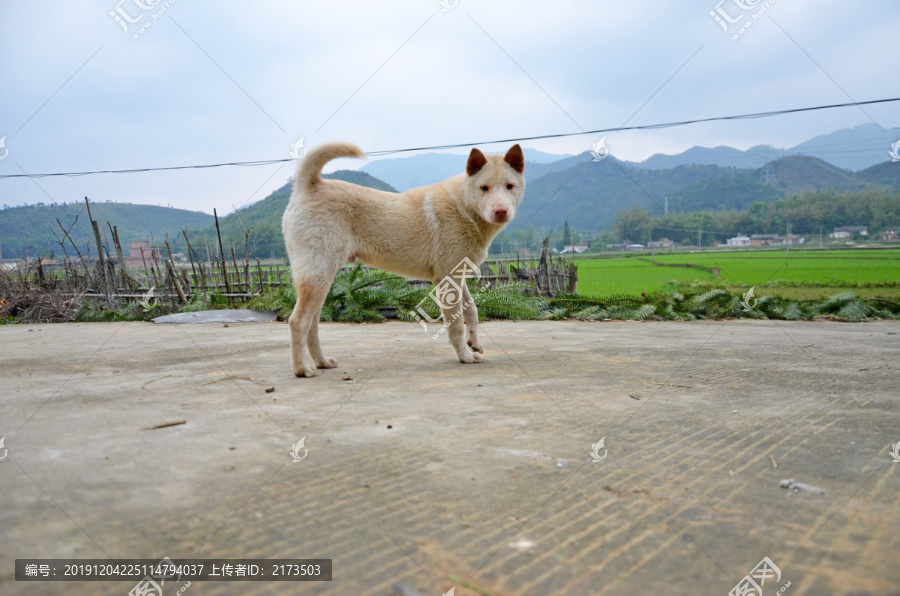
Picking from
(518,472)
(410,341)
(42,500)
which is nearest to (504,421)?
(518,472)

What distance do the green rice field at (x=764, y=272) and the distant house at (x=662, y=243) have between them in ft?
1.07

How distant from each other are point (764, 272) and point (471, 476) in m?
12.8

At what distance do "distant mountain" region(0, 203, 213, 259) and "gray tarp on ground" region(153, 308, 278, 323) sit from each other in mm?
3595

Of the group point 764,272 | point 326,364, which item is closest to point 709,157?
point 764,272

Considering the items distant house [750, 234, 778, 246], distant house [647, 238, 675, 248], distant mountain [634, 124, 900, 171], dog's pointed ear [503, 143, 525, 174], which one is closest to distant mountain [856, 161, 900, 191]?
distant mountain [634, 124, 900, 171]

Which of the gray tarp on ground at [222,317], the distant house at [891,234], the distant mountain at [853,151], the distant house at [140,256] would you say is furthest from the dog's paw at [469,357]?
the distant house at [891,234]

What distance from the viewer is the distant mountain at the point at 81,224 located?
1096 centimetres

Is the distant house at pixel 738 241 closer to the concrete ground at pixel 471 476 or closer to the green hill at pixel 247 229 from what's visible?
the green hill at pixel 247 229

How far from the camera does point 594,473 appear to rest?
6.72 ft

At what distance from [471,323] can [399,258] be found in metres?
0.85

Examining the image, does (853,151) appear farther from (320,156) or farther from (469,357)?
(320,156)

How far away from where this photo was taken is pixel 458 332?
4.52 m

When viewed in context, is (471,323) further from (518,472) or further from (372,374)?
(518,472)

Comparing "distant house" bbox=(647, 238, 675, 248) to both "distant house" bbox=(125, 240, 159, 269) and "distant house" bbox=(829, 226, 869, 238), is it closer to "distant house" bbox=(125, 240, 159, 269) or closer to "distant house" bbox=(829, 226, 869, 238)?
"distant house" bbox=(829, 226, 869, 238)
